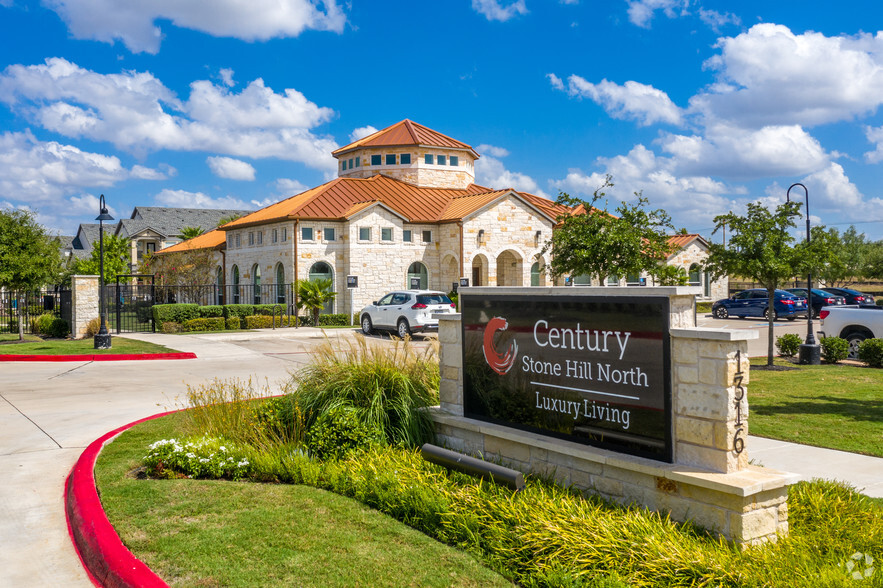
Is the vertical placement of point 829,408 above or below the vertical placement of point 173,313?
below

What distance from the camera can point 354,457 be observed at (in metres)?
6.85

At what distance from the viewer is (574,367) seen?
584cm

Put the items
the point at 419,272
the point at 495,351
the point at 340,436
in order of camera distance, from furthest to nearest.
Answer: the point at 419,272 < the point at 340,436 < the point at 495,351

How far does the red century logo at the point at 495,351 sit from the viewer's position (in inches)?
257

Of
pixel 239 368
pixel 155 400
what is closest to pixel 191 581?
pixel 155 400

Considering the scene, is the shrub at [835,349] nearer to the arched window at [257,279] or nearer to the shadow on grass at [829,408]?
the shadow on grass at [829,408]

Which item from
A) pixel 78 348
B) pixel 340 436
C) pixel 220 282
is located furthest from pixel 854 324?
pixel 220 282

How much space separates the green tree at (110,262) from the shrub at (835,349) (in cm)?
5511

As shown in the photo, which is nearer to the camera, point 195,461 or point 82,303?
point 195,461

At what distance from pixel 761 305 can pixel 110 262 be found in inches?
2221

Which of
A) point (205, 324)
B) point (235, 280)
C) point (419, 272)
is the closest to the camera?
point (205, 324)

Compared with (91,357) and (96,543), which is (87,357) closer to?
(91,357)

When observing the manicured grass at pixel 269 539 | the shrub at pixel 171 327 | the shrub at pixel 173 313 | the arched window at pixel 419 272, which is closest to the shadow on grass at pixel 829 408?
the manicured grass at pixel 269 539

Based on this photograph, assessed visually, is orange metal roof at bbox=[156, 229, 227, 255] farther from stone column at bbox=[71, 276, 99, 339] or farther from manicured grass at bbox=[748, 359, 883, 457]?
manicured grass at bbox=[748, 359, 883, 457]
